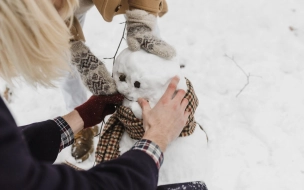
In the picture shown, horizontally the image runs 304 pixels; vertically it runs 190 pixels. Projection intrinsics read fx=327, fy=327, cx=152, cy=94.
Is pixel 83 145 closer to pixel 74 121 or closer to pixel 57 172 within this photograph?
pixel 74 121

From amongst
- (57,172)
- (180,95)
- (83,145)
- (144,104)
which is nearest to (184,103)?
(180,95)

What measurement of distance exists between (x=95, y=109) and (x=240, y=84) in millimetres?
951

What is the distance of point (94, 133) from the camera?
1.69m

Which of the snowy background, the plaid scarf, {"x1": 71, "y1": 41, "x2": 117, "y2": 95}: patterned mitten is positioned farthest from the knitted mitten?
{"x1": 71, "y1": 41, "x2": 117, "y2": 95}: patterned mitten

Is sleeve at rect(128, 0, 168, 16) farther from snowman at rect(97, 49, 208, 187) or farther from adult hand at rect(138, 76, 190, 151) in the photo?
adult hand at rect(138, 76, 190, 151)

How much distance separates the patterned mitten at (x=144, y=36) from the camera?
1074 millimetres

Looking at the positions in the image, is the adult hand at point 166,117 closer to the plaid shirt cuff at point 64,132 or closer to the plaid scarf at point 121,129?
the plaid scarf at point 121,129

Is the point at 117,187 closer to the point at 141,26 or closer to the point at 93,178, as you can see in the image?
the point at 93,178

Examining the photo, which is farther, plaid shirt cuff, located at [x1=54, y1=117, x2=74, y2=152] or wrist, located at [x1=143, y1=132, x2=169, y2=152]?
plaid shirt cuff, located at [x1=54, y1=117, x2=74, y2=152]

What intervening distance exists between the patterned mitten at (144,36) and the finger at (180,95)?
12cm

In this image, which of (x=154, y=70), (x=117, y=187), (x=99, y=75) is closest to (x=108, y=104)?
(x=99, y=75)

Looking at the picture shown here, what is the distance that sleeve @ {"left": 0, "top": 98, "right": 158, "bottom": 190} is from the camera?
609 mm

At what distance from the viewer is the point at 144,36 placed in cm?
111

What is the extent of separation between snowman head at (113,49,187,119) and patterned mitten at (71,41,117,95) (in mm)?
34
